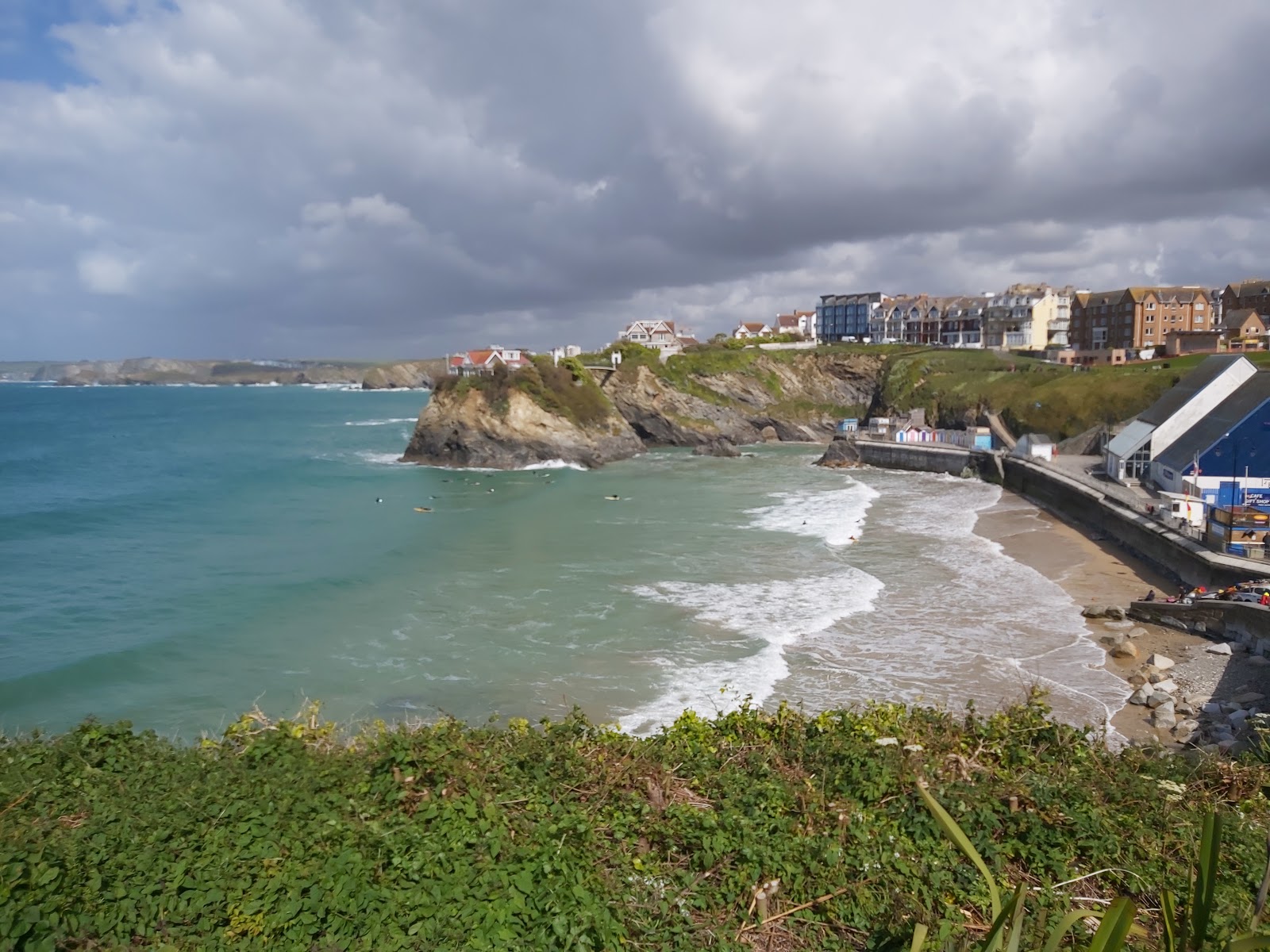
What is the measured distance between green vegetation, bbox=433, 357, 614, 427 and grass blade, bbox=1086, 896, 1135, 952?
60.6m

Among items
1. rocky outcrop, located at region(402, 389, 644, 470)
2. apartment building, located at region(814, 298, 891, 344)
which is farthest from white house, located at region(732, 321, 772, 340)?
rocky outcrop, located at region(402, 389, 644, 470)

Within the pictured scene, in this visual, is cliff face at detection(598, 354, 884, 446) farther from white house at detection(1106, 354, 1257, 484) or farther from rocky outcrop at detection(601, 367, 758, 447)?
white house at detection(1106, 354, 1257, 484)

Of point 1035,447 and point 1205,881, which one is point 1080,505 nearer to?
point 1035,447

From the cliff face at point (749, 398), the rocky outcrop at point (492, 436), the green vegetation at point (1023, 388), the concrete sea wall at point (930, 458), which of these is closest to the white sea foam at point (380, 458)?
the rocky outcrop at point (492, 436)

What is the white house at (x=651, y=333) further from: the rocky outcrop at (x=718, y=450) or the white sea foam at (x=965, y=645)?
the white sea foam at (x=965, y=645)

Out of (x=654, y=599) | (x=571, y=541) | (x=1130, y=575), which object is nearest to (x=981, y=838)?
(x=654, y=599)

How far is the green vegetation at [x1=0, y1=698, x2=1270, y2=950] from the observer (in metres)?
5.19

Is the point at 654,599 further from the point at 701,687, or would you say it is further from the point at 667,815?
the point at 667,815

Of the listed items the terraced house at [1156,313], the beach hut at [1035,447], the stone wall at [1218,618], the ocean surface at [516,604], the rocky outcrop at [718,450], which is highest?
the terraced house at [1156,313]

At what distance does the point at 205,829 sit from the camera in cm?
593

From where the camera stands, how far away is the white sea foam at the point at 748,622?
50.5ft

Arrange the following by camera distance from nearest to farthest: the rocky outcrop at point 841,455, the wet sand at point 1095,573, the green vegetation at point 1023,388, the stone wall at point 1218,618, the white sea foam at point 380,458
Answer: the wet sand at point 1095,573
the stone wall at point 1218,618
the green vegetation at point 1023,388
the rocky outcrop at point 841,455
the white sea foam at point 380,458

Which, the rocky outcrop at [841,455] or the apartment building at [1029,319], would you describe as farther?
the apartment building at [1029,319]

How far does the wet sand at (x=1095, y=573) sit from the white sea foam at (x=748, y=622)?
6047 mm
